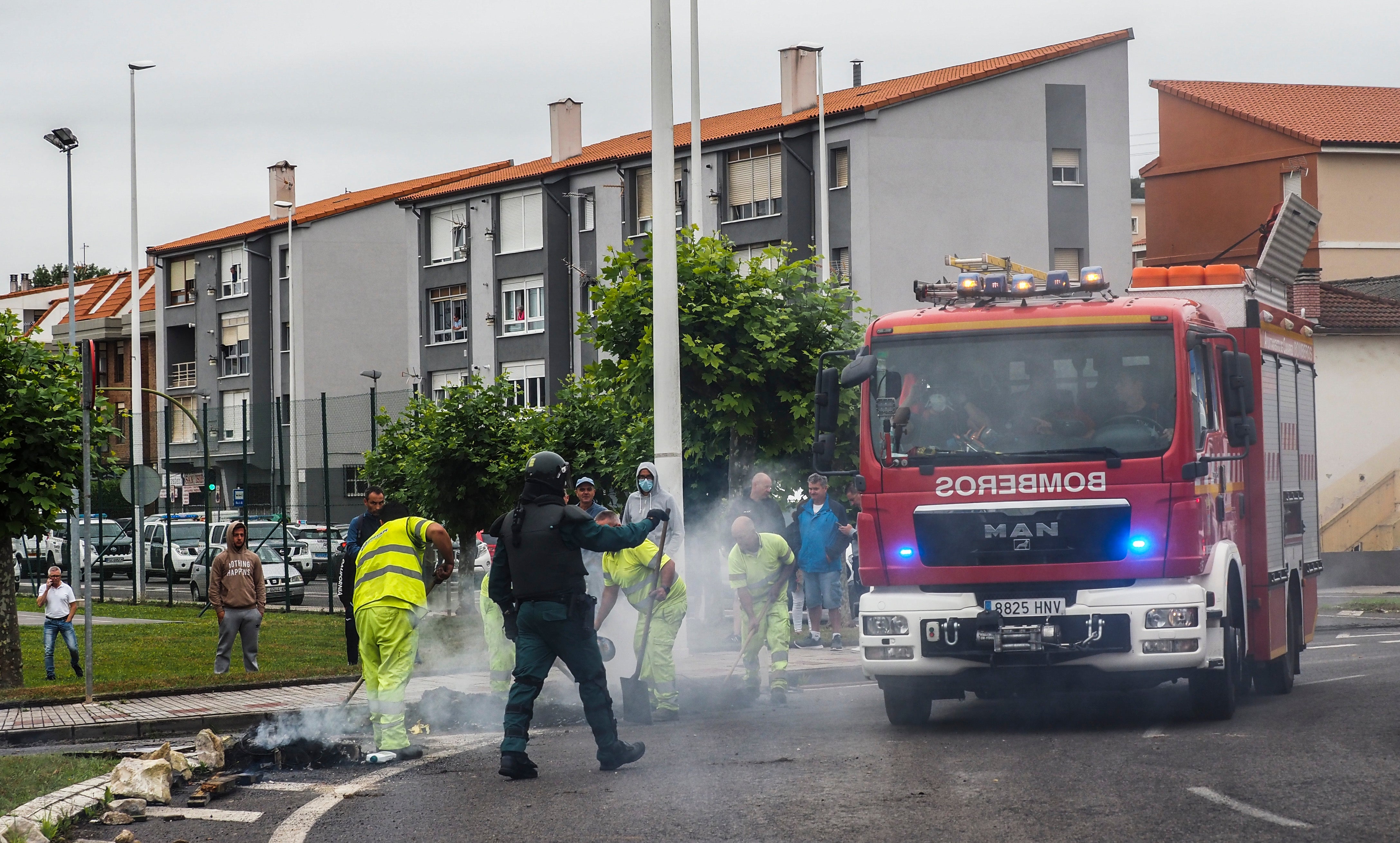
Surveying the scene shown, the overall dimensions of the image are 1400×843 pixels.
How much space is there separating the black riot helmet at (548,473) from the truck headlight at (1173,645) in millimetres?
3500

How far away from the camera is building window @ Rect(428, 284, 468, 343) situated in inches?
2147

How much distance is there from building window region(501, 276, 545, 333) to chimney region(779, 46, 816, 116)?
33.4ft

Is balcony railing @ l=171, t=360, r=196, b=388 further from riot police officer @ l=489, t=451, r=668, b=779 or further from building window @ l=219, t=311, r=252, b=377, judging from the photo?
riot police officer @ l=489, t=451, r=668, b=779

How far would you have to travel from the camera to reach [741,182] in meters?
45.5

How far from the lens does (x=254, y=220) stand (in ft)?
225

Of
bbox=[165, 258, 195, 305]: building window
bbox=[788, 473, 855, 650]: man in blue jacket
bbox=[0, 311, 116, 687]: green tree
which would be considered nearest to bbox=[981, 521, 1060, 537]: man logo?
bbox=[788, 473, 855, 650]: man in blue jacket

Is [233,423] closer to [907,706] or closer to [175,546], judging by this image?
[175,546]

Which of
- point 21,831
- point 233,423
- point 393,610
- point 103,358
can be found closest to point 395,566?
point 393,610

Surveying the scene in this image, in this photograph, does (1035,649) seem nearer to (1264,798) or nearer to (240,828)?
(1264,798)

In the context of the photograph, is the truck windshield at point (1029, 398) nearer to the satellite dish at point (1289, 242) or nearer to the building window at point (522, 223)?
the satellite dish at point (1289, 242)

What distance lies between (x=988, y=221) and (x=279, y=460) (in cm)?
2203

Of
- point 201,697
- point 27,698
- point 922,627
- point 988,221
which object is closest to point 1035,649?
point 922,627

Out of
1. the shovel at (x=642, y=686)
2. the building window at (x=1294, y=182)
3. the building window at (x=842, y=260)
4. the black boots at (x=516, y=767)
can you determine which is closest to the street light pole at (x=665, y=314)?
the shovel at (x=642, y=686)

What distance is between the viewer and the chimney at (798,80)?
46281mm
